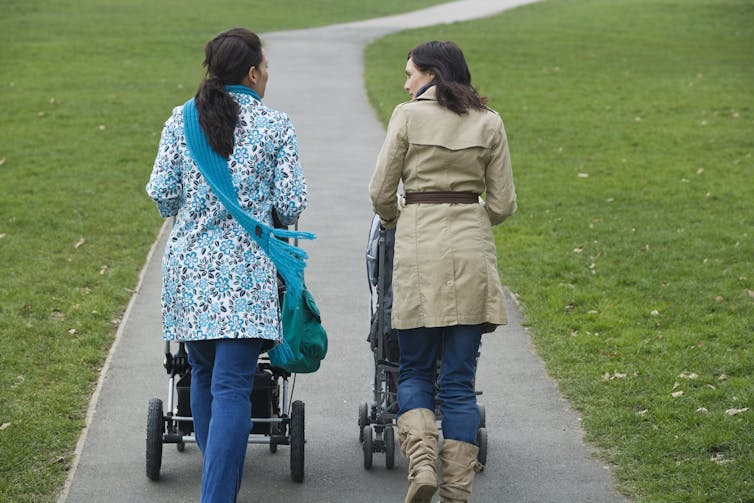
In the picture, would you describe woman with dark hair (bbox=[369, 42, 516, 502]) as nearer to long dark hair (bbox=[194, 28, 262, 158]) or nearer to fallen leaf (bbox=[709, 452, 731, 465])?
long dark hair (bbox=[194, 28, 262, 158])

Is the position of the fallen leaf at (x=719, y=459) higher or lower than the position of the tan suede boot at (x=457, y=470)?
lower

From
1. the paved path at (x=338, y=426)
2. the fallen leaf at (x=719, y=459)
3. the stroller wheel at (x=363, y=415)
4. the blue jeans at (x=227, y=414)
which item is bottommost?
the paved path at (x=338, y=426)

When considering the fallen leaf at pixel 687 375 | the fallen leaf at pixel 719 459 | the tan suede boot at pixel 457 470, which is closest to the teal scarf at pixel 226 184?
the tan suede boot at pixel 457 470

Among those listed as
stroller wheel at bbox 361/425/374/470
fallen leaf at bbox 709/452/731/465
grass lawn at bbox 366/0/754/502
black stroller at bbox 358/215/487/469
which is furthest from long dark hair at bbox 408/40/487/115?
fallen leaf at bbox 709/452/731/465

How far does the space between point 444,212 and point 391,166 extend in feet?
0.94

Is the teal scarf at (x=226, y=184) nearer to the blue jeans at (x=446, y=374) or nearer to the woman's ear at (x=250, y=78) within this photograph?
the woman's ear at (x=250, y=78)

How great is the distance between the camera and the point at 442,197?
188 inches

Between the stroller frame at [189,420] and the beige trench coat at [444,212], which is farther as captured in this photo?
the stroller frame at [189,420]

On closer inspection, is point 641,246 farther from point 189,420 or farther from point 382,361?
point 189,420

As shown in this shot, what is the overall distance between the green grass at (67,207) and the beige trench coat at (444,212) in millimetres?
1922

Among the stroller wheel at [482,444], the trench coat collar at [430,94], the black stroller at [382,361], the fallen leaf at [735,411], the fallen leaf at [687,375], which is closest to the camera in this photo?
the trench coat collar at [430,94]

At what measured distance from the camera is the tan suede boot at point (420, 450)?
459 centimetres

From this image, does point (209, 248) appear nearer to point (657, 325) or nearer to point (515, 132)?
point (657, 325)

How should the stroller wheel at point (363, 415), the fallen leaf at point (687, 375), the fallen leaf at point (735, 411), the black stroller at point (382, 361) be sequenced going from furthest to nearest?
the fallen leaf at point (687, 375) → the fallen leaf at point (735, 411) → the stroller wheel at point (363, 415) → the black stroller at point (382, 361)
